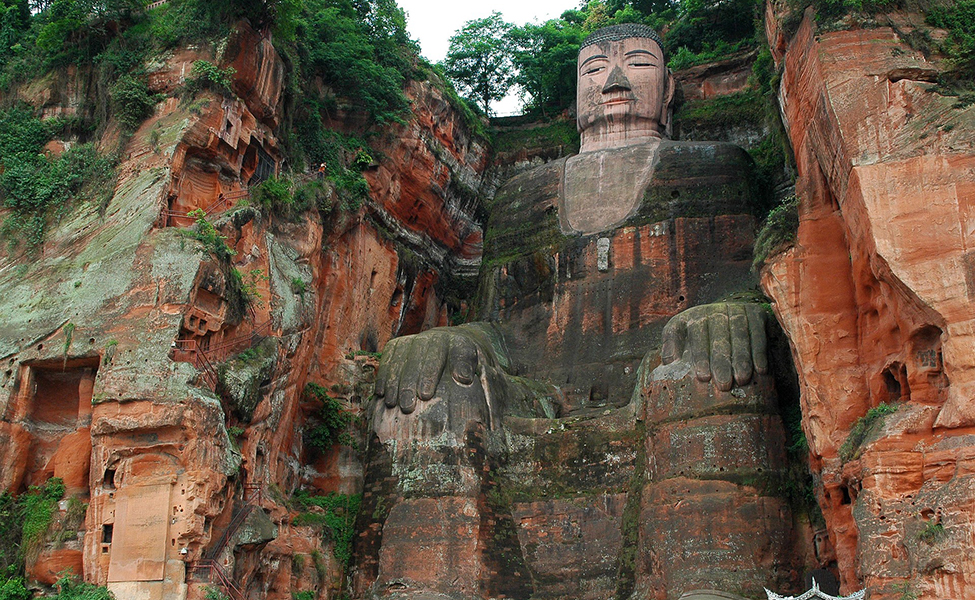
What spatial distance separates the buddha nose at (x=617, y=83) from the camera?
81.5 feet

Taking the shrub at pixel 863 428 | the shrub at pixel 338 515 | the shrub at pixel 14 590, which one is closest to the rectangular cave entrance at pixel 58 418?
the shrub at pixel 14 590

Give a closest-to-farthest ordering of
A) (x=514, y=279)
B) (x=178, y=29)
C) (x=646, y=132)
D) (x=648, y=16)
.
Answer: (x=178, y=29), (x=514, y=279), (x=646, y=132), (x=648, y=16)

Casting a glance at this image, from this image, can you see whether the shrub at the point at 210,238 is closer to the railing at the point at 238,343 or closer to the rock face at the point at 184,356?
the rock face at the point at 184,356

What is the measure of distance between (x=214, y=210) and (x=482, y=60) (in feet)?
46.2

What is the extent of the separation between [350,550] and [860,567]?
8.67 meters

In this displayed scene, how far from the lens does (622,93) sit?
81.8ft

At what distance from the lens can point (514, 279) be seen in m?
23.0

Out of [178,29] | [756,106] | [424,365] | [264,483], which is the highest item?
[756,106]

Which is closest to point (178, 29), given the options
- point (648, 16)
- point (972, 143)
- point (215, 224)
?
point (215, 224)

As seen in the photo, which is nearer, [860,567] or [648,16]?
[860,567]

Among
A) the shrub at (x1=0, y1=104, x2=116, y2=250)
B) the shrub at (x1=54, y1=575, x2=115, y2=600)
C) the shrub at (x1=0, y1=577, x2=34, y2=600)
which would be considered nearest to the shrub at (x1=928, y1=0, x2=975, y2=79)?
the shrub at (x1=0, y1=104, x2=116, y2=250)

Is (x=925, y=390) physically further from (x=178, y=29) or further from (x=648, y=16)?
(x=648, y=16)

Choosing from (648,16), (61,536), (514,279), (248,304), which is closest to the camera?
(61,536)

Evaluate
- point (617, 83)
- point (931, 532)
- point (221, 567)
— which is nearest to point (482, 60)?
point (617, 83)
